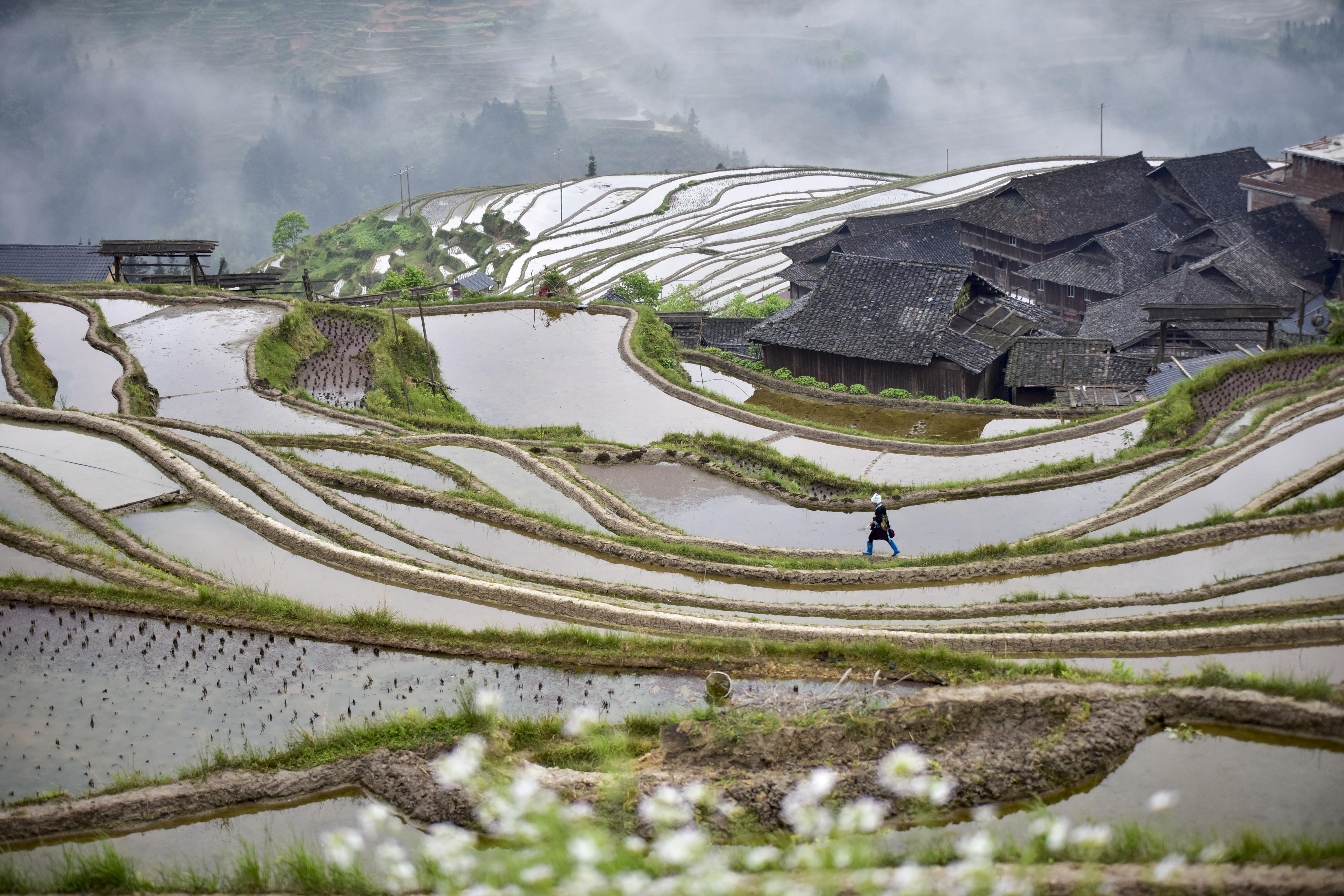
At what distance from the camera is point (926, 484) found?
1452 cm

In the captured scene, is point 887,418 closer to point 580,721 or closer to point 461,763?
point 580,721

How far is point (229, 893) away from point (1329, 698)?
677 cm

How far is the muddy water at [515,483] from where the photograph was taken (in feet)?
43.6

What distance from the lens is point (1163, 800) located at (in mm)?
4332

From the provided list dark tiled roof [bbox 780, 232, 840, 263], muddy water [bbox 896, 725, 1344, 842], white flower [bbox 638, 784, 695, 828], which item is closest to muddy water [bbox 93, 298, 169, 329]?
white flower [bbox 638, 784, 695, 828]

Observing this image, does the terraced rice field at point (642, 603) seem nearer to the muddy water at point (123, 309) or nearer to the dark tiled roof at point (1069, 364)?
the dark tiled roof at point (1069, 364)

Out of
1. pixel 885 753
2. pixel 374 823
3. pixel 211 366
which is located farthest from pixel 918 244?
pixel 374 823

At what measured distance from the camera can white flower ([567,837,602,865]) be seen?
3586mm

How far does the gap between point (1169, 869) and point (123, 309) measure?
25534 mm

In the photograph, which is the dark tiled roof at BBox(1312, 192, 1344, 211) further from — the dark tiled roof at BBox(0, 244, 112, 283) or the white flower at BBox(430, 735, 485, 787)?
the dark tiled roof at BBox(0, 244, 112, 283)

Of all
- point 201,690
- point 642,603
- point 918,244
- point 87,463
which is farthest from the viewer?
point 918,244

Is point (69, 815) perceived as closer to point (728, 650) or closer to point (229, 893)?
point (229, 893)

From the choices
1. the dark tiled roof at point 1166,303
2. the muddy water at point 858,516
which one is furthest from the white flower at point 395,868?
the dark tiled roof at point 1166,303

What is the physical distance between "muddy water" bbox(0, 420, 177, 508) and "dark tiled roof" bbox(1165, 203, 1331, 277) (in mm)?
34486
